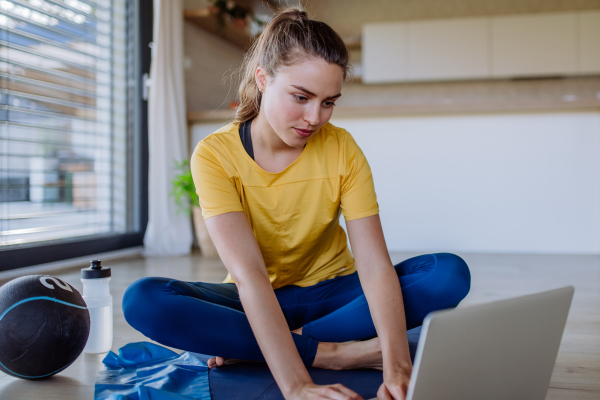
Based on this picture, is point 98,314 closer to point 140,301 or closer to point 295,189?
point 140,301

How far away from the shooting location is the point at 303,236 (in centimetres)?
126

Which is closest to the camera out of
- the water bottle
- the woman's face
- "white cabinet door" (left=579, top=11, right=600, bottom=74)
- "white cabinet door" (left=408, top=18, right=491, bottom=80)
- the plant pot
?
the woman's face

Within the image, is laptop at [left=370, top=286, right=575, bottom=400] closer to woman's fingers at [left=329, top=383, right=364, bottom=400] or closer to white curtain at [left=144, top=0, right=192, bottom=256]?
woman's fingers at [left=329, top=383, right=364, bottom=400]

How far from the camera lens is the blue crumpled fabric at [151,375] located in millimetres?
1064

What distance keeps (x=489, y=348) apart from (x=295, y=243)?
0.60m

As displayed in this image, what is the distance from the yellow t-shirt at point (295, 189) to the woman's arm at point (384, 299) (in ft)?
0.15

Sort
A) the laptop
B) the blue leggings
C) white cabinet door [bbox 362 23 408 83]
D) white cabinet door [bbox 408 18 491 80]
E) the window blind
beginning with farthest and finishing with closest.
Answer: white cabinet door [bbox 362 23 408 83] → white cabinet door [bbox 408 18 491 80] → the window blind → the blue leggings → the laptop

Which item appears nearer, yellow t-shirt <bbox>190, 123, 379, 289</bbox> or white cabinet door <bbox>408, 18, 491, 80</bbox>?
yellow t-shirt <bbox>190, 123, 379, 289</bbox>

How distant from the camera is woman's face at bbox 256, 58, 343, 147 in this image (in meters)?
1.05

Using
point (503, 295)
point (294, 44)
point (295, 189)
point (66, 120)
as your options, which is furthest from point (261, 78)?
point (66, 120)

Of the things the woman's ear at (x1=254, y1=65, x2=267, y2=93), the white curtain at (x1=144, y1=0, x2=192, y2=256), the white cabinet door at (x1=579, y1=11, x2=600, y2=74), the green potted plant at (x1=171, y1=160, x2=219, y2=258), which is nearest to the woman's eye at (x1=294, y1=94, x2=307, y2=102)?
the woman's ear at (x1=254, y1=65, x2=267, y2=93)

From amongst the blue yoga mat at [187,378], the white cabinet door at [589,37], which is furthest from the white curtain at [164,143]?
the white cabinet door at [589,37]

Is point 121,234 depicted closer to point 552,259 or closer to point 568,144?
point 552,259

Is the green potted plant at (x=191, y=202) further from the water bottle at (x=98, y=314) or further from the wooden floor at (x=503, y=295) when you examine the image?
the water bottle at (x=98, y=314)
